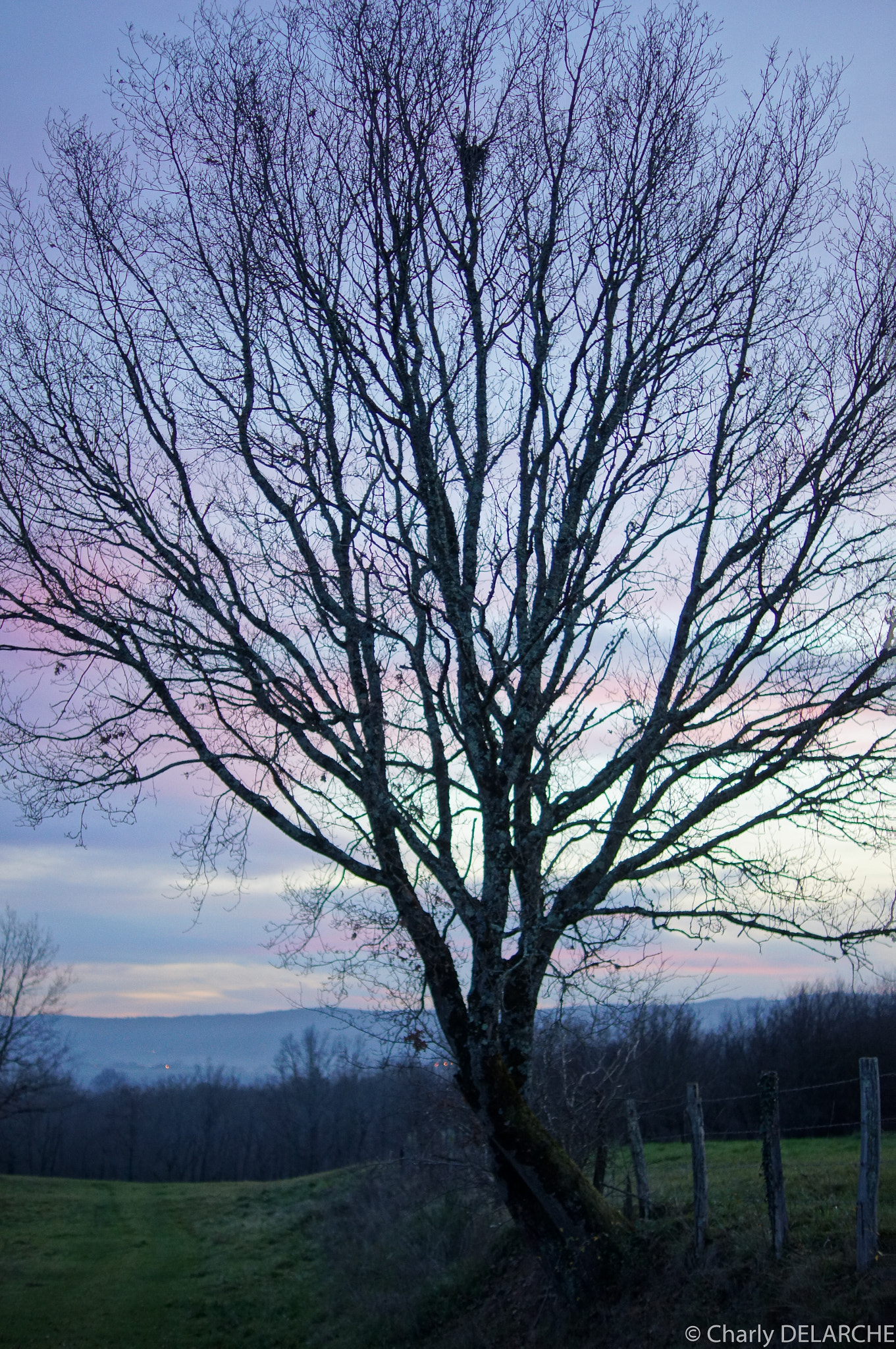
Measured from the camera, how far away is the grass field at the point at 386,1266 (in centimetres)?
762

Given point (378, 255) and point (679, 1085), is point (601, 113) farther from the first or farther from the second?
point (679, 1085)

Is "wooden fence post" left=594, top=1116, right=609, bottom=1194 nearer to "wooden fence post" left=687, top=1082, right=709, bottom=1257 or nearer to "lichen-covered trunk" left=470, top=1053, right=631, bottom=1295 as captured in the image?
"wooden fence post" left=687, top=1082, right=709, bottom=1257

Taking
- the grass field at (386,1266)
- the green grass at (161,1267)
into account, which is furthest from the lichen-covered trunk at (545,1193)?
the green grass at (161,1267)

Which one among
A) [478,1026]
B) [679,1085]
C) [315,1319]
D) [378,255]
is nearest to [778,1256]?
[478,1026]

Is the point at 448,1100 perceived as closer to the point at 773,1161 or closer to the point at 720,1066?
the point at 773,1161

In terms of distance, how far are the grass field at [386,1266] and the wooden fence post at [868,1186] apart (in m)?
0.15

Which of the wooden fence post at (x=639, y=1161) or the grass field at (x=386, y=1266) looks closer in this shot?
the grass field at (x=386, y=1266)

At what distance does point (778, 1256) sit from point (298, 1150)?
3001 inches

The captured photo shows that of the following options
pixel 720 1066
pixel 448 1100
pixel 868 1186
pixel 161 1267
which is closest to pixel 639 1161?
pixel 448 1100

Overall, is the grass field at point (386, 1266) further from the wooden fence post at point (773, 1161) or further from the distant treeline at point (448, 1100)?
the distant treeline at point (448, 1100)

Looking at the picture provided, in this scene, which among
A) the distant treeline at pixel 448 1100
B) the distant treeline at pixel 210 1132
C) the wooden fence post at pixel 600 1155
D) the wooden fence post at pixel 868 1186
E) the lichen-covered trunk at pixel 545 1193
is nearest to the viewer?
the wooden fence post at pixel 868 1186

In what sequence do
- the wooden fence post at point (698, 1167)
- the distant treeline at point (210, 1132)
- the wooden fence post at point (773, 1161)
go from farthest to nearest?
the distant treeline at point (210, 1132), the wooden fence post at point (698, 1167), the wooden fence post at point (773, 1161)

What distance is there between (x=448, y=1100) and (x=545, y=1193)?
10.4ft

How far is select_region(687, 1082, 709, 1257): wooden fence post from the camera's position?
8.42 metres
